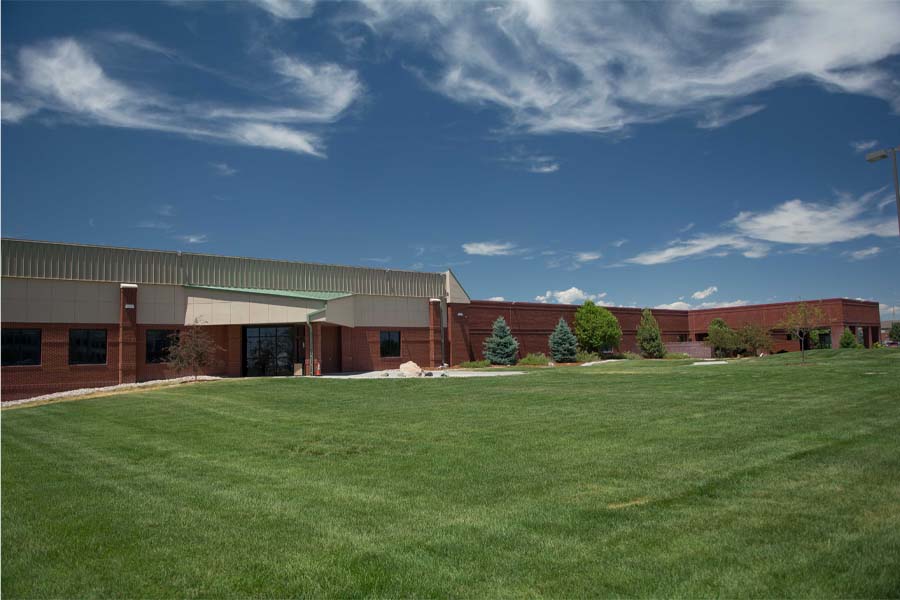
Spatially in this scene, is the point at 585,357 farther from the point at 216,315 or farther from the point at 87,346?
the point at 87,346

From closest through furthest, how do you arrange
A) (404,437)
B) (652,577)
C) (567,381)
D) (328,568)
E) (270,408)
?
(652,577), (328,568), (404,437), (270,408), (567,381)

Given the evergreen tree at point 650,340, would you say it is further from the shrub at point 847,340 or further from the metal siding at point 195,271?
the metal siding at point 195,271

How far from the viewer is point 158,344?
33875 millimetres

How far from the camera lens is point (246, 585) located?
16.8 ft

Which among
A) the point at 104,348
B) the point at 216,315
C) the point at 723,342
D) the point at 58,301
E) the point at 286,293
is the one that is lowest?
the point at 723,342

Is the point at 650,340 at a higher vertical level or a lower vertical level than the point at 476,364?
higher

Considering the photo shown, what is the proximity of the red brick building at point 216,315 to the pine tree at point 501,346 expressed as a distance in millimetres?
1411

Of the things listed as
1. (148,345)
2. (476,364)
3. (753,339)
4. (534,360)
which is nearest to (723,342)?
(753,339)

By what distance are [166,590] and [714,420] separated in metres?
10.4

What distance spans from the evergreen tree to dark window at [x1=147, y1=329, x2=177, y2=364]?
3600 centimetres

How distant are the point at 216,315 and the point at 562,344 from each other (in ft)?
78.3

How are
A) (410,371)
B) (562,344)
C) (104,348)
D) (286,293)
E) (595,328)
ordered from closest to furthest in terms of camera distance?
(104,348)
(410,371)
(286,293)
(562,344)
(595,328)

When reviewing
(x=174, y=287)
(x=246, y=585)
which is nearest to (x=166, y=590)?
(x=246, y=585)

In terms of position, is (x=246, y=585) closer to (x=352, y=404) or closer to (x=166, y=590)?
(x=166, y=590)
